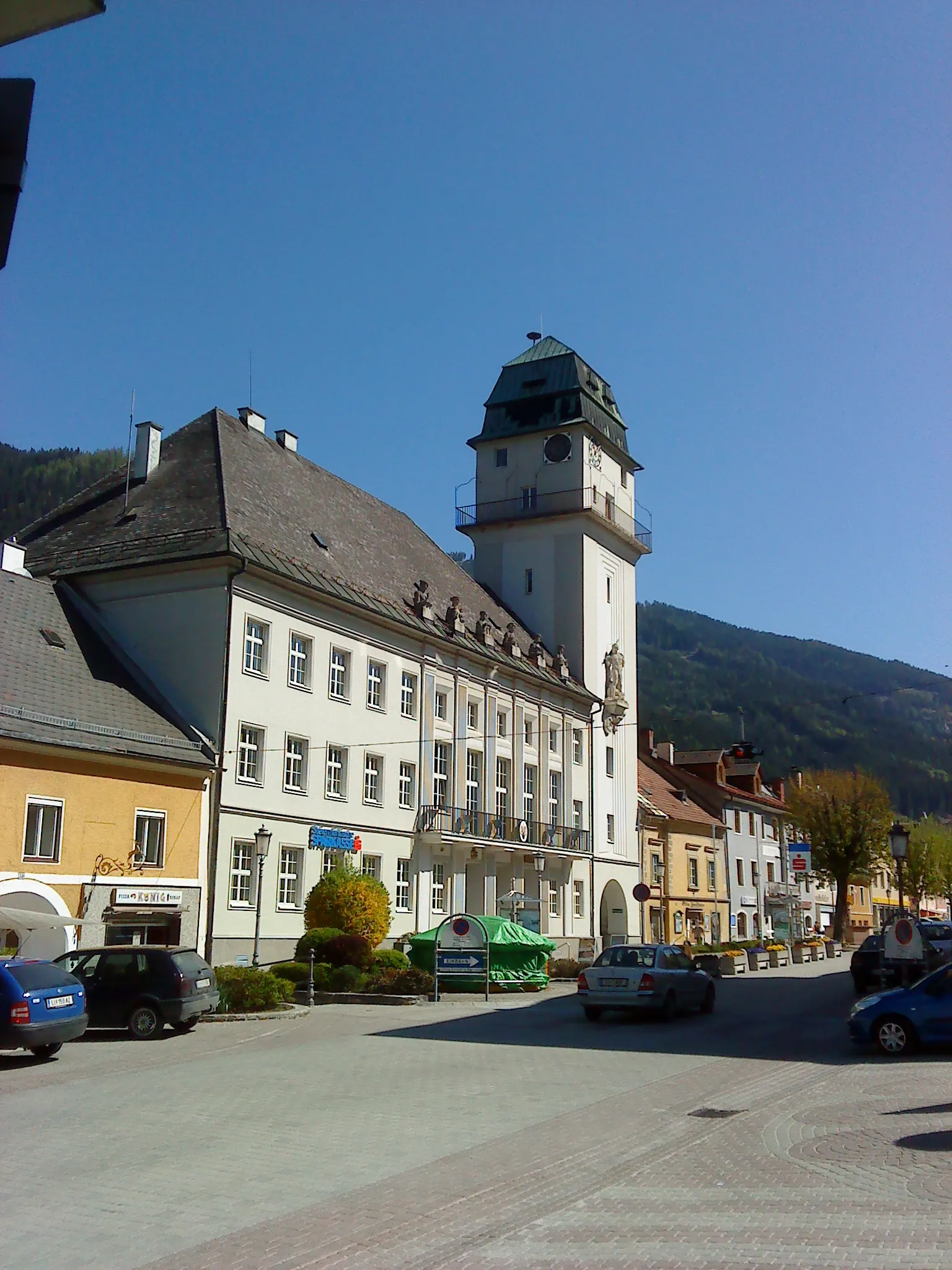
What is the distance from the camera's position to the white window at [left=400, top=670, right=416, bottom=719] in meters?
42.2

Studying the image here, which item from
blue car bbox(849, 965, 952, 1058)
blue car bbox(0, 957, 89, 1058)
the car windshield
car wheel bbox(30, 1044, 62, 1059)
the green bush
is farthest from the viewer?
the green bush

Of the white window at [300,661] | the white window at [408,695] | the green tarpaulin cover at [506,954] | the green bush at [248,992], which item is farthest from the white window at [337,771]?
the green bush at [248,992]

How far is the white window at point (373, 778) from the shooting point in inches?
1566

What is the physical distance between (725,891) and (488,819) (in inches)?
1184

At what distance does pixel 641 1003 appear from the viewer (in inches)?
970

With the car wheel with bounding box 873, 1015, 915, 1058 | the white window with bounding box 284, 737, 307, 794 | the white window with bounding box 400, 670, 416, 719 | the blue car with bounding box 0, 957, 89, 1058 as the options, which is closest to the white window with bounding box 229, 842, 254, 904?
the white window with bounding box 284, 737, 307, 794

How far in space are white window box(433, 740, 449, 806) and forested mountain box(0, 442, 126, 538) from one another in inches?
3582

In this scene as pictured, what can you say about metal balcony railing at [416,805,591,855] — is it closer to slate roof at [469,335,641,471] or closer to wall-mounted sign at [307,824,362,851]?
wall-mounted sign at [307,824,362,851]

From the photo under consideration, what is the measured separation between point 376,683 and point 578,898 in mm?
18471

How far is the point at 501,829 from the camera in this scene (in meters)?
46.8

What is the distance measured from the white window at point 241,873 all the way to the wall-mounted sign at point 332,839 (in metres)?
2.58

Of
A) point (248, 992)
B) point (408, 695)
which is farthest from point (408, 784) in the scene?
point (248, 992)

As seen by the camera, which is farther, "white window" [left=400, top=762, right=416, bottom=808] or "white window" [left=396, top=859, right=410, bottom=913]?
"white window" [left=400, top=762, right=416, bottom=808]

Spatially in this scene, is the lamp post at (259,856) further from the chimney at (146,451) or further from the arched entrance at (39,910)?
the chimney at (146,451)
